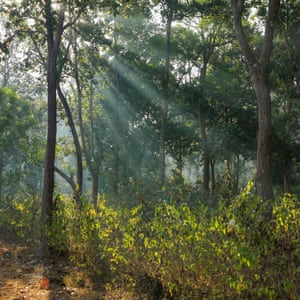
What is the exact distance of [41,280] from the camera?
256 inches

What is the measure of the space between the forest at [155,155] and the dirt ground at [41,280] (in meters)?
0.04

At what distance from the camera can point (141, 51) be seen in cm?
2342

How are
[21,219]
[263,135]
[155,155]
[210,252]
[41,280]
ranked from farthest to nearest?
1. [155,155]
2. [21,219]
3. [263,135]
4. [41,280]
5. [210,252]

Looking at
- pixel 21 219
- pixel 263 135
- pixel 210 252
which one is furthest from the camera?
pixel 21 219

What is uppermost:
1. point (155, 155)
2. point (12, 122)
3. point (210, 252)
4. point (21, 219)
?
point (12, 122)

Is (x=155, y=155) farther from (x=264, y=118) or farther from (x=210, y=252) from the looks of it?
(x=210, y=252)

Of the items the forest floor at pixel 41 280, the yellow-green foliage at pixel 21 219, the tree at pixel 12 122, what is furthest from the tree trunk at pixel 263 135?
the tree at pixel 12 122

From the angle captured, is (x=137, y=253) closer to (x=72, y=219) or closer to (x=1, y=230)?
(x=72, y=219)

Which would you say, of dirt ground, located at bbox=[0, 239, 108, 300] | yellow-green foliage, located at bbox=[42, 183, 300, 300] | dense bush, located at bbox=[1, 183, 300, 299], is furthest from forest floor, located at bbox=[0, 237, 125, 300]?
yellow-green foliage, located at bbox=[42, 183, 300, 300]

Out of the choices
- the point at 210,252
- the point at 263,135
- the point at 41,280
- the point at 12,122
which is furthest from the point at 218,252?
the point at 12,122

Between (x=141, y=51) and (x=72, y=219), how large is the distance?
56.9 ft

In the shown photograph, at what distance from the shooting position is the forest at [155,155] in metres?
4.19

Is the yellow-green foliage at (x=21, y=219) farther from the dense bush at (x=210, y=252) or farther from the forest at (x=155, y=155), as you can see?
the dense bush at (x=210, y=252)

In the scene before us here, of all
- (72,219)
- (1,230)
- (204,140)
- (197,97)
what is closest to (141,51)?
(197,97)
